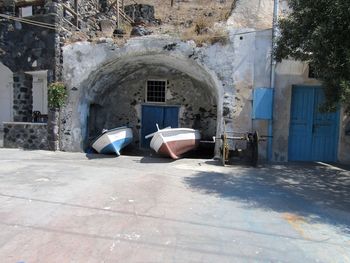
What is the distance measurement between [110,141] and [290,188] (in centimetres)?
635

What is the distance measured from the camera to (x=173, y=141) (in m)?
11.9

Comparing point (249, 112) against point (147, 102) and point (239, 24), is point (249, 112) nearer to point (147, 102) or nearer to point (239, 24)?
point (239, 24)

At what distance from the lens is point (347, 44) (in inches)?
278

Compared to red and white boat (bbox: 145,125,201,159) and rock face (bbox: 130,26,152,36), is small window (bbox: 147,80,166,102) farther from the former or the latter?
red and white boat (bbox: 145,125,201,159)

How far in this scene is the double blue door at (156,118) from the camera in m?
15.8

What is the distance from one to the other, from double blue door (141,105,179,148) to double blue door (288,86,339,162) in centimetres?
543

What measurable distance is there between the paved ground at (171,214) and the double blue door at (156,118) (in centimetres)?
564

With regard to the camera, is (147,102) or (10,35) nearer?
(10,35)

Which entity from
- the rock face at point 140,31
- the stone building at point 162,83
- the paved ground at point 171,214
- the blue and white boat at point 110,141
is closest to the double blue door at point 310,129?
the stone building at point 162,83

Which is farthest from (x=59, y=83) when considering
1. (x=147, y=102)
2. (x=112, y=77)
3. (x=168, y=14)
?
(x=168, y=14)

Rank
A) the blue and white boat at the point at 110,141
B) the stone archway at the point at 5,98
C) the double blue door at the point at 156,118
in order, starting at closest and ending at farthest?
Result: the blue and white boat at the point at 110,141, the double blue door at the point at 156,118, the stone archway at the point at 5,98

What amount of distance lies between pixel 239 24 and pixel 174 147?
4.57m

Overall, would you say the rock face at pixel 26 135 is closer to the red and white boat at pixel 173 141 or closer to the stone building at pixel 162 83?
the stone building at pixel 162 83

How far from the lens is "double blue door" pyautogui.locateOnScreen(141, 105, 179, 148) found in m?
15.8
